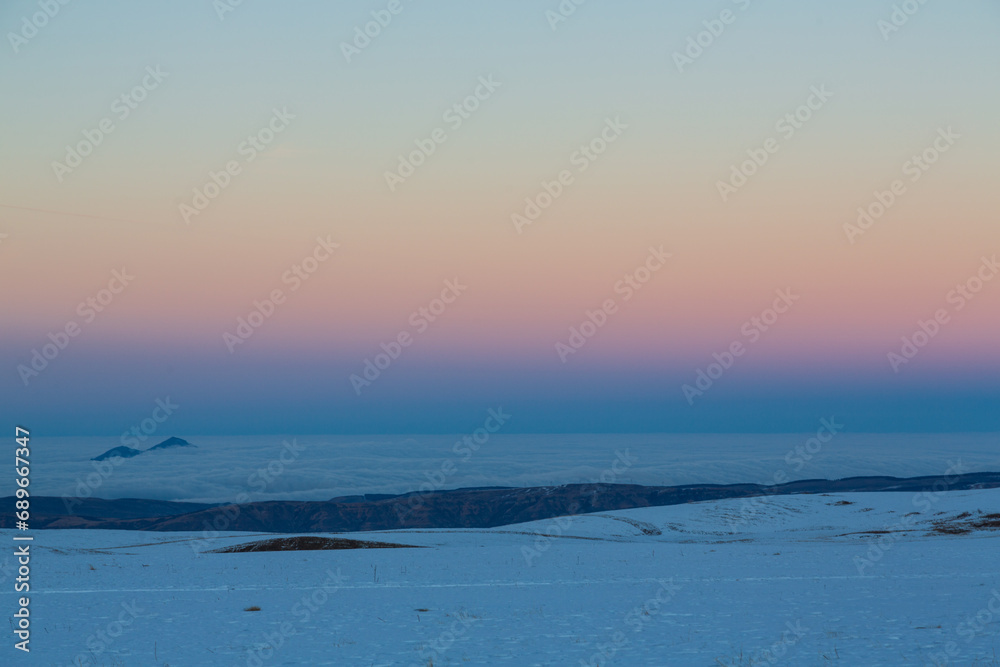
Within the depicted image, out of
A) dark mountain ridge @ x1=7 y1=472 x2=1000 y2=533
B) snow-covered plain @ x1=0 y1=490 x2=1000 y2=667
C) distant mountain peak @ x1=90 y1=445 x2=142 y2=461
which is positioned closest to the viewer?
snow-covered plain @ x1=0 y1=490 x2=1000 y2=667

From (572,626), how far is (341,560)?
1163 cm

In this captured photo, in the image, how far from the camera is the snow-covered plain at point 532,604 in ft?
37.9

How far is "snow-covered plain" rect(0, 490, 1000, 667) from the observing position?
11.6 meters

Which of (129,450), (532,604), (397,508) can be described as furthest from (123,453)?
(532,604)

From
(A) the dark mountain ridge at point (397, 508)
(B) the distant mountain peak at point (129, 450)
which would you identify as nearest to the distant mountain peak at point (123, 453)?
(B) the distant mountain peak at point (129, 450)

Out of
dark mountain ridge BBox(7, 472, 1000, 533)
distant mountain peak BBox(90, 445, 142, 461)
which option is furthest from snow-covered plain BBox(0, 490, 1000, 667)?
distant mountain peak BBox(90, 445, 142, 461)

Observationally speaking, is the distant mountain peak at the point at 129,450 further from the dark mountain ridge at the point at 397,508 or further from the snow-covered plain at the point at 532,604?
the snow-covered plain at the point at 532,604

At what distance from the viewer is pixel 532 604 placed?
15.5 meters

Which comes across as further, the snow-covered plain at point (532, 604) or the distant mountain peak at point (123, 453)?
the distant mountain peak at point (123, 453)

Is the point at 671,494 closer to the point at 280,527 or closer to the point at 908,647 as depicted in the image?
the point at 280,527

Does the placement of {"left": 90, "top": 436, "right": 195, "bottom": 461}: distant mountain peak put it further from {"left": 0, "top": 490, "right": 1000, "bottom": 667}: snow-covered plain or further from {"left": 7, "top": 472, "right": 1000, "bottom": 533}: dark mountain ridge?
{"left": 0, "top": 490, "right": 1000, "bottom": 667}: snow-covered plain

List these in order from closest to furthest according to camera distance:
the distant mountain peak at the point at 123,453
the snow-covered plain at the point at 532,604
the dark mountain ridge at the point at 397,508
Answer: the snow-covered plain at the point at 532,604, the dark mountain ridge at the point at 397,508, the distant mountain peak at the point at 123,453

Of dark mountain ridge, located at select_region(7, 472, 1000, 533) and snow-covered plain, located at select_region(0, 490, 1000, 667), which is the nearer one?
snow-covered plain, located at select_region(0, 490, 1000, 667)

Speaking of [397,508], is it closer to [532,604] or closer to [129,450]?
[532,604]
